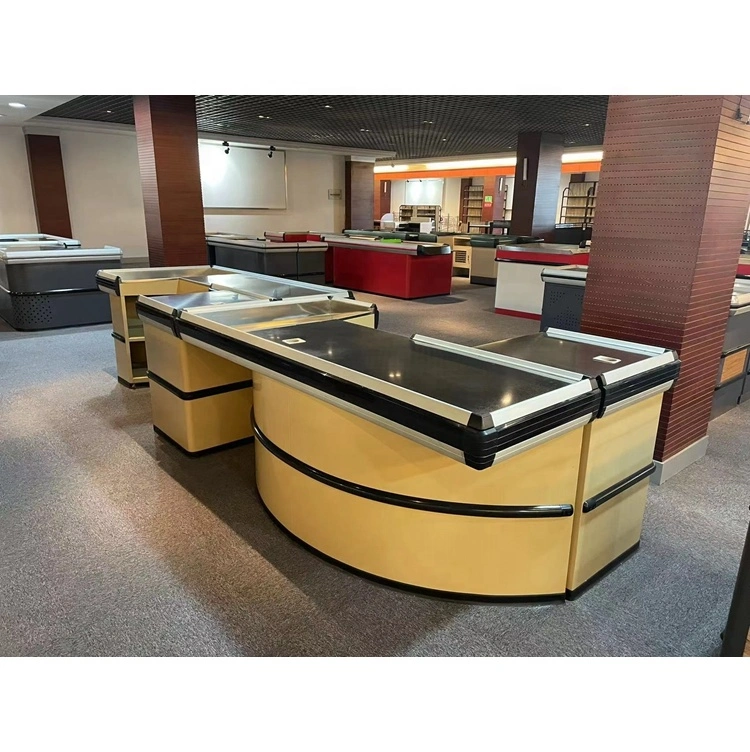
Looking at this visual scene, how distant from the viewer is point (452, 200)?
762 inches

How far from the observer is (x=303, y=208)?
15477 millimetres

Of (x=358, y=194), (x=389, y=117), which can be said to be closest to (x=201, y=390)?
(x=389, y=117)

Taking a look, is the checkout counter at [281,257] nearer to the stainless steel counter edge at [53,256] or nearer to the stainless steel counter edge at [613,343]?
the stainless steel counter edge at [53,256]

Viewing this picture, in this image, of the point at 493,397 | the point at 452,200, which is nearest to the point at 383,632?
the point at 493,397

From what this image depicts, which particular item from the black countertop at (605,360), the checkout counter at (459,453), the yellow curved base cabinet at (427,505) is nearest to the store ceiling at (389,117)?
the black countertop at (605,360)

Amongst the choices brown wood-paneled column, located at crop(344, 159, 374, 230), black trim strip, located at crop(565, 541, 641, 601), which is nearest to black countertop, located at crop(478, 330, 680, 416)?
black trim strip, located at crop(565, 541, 641, 601)

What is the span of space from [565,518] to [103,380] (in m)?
4.31

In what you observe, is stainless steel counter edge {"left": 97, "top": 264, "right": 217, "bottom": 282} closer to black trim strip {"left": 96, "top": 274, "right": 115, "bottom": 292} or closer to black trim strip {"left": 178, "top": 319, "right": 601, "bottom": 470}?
black trim strip {"left": 96, "top": 274, "right": 115, "bottom": 292}

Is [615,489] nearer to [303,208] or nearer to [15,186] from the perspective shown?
[15,186]

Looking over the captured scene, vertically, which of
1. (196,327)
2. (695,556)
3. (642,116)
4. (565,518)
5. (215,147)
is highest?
(215,147)

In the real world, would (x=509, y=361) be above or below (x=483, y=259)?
above

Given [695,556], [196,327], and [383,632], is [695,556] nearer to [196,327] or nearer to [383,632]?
[383,632]

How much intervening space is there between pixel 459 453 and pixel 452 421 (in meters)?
0.10

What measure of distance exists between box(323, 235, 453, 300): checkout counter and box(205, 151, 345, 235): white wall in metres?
4.88
